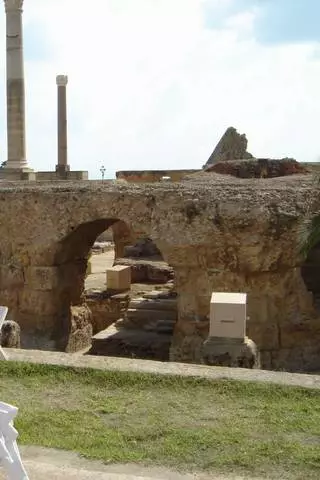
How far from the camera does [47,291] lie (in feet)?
46.5

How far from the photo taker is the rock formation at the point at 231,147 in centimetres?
2789

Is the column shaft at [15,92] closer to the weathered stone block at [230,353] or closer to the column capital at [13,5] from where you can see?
the column capital at [13,5]

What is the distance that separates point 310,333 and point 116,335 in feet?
13.4

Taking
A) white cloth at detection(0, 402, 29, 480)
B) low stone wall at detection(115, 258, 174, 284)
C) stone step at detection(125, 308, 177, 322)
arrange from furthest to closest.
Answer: low stone wall at detection(115, 258, 174, 284) < stone step at detection(125, 308, 177, 322) < white cloth at detection(0, 402, 29, 480)

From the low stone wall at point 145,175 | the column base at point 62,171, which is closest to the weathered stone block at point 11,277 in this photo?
the column base at point 62,171

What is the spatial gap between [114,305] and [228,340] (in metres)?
9.16

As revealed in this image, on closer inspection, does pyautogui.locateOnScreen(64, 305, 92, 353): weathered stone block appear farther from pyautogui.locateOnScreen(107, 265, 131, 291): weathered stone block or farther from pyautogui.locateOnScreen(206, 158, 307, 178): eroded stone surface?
pyautogui.locateOnScreen(206, 158, 307, 178): eroded stone surface

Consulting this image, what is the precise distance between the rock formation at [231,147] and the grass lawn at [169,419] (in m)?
21.5

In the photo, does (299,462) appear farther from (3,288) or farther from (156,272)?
(156,272)

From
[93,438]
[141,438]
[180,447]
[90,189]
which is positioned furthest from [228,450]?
[90,189]

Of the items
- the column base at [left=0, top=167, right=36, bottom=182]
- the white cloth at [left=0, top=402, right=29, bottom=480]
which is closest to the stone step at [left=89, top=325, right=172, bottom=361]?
the white cloth at [left=0, top=402, right=29, bottom=480]

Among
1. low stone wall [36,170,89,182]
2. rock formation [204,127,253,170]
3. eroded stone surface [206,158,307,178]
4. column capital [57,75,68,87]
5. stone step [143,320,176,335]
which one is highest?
column capital [57,75,68,87]

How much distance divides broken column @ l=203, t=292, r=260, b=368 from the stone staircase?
4.75 m

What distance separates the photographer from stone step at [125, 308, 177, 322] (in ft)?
50.1
